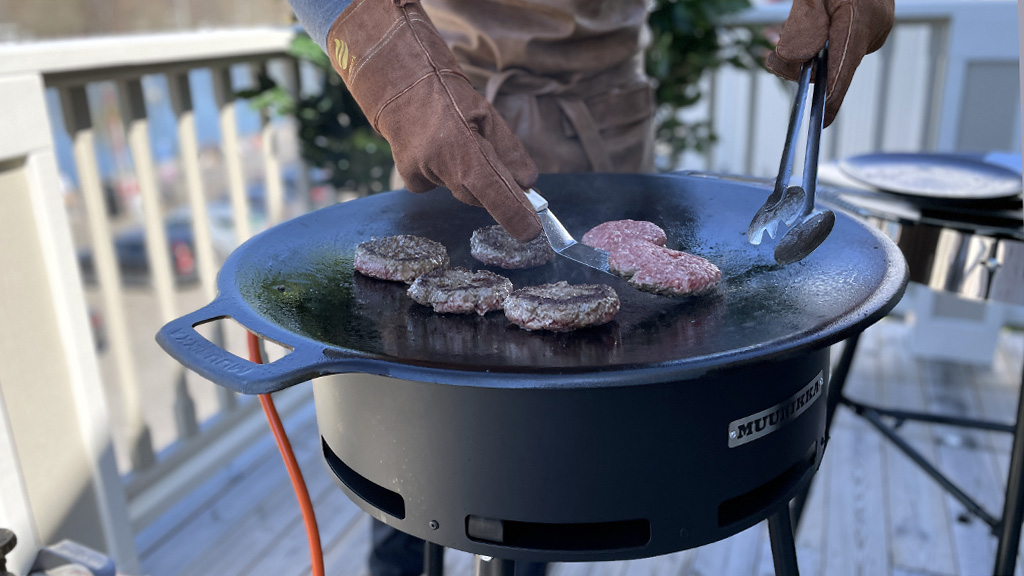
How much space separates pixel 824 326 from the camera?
847 mm

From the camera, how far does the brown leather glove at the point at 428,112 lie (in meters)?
1.03

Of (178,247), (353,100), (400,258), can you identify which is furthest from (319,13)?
(178,247)

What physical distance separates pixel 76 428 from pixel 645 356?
66.9 inches

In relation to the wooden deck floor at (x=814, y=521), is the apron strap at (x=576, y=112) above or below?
above

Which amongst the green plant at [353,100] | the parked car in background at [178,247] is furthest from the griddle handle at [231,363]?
the parked car in background at [178,247]

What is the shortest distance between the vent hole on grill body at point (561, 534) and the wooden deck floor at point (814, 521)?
48.3 inches

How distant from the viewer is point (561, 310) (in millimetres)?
901

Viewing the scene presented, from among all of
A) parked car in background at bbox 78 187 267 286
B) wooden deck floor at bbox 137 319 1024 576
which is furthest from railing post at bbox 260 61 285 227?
parked car in background at bbox 78 187 267 286

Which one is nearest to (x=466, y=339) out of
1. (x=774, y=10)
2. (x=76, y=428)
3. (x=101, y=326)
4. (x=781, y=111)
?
(x=76, y=428)

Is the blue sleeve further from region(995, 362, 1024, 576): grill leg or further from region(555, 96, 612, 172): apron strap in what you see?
region(995, 362, 1024, 576): grill leg

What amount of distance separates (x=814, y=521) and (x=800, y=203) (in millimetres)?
1560

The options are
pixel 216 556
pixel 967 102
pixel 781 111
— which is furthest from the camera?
pixel 781 111

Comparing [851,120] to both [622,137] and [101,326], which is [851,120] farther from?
[101,326]

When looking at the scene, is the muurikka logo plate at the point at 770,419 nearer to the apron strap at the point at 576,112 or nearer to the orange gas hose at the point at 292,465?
the orange gas hose at the point at 292,465
